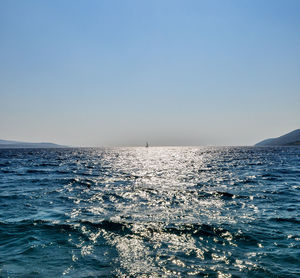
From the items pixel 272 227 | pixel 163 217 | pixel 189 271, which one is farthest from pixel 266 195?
pixel 189 271

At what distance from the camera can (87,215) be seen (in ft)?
47.4

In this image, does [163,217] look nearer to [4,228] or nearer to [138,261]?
[138,261]

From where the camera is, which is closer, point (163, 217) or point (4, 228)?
point (4, 228)

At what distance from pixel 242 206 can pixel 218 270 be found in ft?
32.7

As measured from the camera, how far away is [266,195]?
20172mm

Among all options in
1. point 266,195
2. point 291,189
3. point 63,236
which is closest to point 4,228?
point 63,236

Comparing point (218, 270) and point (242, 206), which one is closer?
point (218, 270)

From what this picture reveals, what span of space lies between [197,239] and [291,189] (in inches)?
682

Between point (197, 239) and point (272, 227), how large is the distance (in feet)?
15.5

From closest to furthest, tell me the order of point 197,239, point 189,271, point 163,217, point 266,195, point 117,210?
1. point 189,271
2. point 197,239
3. point 163,217
4. point 117,210
5. point 266,195

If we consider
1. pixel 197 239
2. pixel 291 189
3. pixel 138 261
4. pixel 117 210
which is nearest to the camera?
pixel 138 261

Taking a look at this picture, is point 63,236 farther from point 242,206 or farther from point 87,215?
point 242,206

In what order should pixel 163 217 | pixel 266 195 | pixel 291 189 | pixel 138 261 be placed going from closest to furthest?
pixel 138 261, pixel 163 217, pixel 266 195, pixel 291 189

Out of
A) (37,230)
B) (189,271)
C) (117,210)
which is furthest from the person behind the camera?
(117,210)
